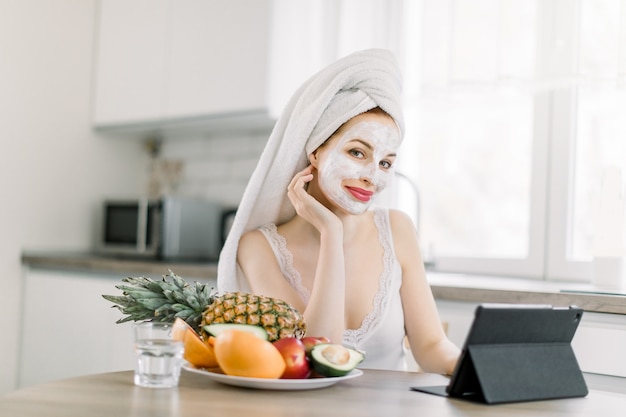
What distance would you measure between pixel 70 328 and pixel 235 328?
2511 mm

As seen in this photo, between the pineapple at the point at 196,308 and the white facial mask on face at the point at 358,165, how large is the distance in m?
0.59

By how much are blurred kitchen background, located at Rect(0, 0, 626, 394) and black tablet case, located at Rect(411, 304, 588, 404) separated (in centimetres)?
133

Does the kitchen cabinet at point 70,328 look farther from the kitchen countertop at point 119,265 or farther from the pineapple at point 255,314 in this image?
the pineapple at point 255,314

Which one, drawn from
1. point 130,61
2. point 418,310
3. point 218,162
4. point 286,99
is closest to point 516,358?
point 418,310

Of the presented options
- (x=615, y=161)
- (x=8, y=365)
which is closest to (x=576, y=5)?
(x=615, y=161)

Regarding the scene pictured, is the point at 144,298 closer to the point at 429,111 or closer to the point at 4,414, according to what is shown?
the point at 4,414

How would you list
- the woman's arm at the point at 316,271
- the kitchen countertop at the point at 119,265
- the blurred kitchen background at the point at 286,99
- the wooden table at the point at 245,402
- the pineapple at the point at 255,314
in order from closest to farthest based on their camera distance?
the wooden table at the point at 245,402
the pineapple at the point at 255,314
the woman's arm at the point at 316,271
the blurred kitchen background at the point at 286,99
the kitchen countertop at the point at 119,265

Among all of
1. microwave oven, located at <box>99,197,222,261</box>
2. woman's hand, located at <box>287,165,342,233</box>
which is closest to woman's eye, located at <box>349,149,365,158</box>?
woman's hand, located at <box>287,165,342,233</box>

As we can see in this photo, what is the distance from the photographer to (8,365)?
3.76 meters

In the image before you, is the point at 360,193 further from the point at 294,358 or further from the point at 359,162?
the point at 294,358

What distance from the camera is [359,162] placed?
1948 millimetres

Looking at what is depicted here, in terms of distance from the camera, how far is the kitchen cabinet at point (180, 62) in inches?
136

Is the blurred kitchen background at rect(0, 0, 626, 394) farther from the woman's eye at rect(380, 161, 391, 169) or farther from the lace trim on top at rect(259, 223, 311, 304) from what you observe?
the lace trim on top at rect(259, 223, 311, 304)

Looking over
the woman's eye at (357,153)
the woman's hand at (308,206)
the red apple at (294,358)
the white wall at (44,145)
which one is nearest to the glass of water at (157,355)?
the red apple at (294,358)
